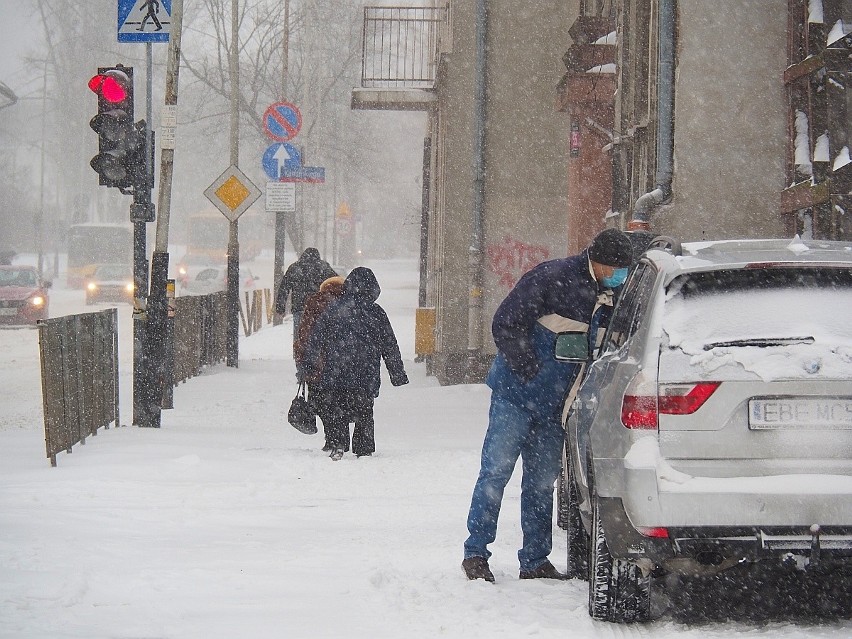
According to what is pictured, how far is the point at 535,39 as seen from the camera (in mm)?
18422

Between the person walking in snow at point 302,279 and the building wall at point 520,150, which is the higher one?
the building wall at point 520,150

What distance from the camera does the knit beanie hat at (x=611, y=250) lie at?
5996 mm

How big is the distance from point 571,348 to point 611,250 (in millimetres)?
532

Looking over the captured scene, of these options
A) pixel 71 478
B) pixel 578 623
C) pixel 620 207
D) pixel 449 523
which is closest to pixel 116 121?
pixel 71 478

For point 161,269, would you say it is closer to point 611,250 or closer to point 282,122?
point 611,250

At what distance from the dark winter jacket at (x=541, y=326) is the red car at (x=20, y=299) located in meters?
25.8

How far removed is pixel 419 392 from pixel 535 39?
18.0 ft

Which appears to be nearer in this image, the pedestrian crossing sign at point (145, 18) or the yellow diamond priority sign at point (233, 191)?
the pedestrian crossing sign at point (145, 18)

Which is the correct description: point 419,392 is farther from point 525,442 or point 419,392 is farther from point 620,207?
point 525,442

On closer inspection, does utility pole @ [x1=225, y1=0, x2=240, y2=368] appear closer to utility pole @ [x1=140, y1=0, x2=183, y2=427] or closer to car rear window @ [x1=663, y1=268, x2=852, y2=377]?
utility pole @ [x1=140, y1=0, x2=183, y2=427]

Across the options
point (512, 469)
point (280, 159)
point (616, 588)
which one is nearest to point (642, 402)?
point (616, 588)

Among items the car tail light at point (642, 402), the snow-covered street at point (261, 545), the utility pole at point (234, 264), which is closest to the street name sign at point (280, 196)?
the utility pole at point (234, 264)

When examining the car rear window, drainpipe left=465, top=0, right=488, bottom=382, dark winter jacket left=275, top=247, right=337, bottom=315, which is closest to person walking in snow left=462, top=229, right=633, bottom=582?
the car rear window

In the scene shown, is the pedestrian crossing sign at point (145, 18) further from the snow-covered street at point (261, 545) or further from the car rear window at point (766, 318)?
the car rear window at point (766, 318)
